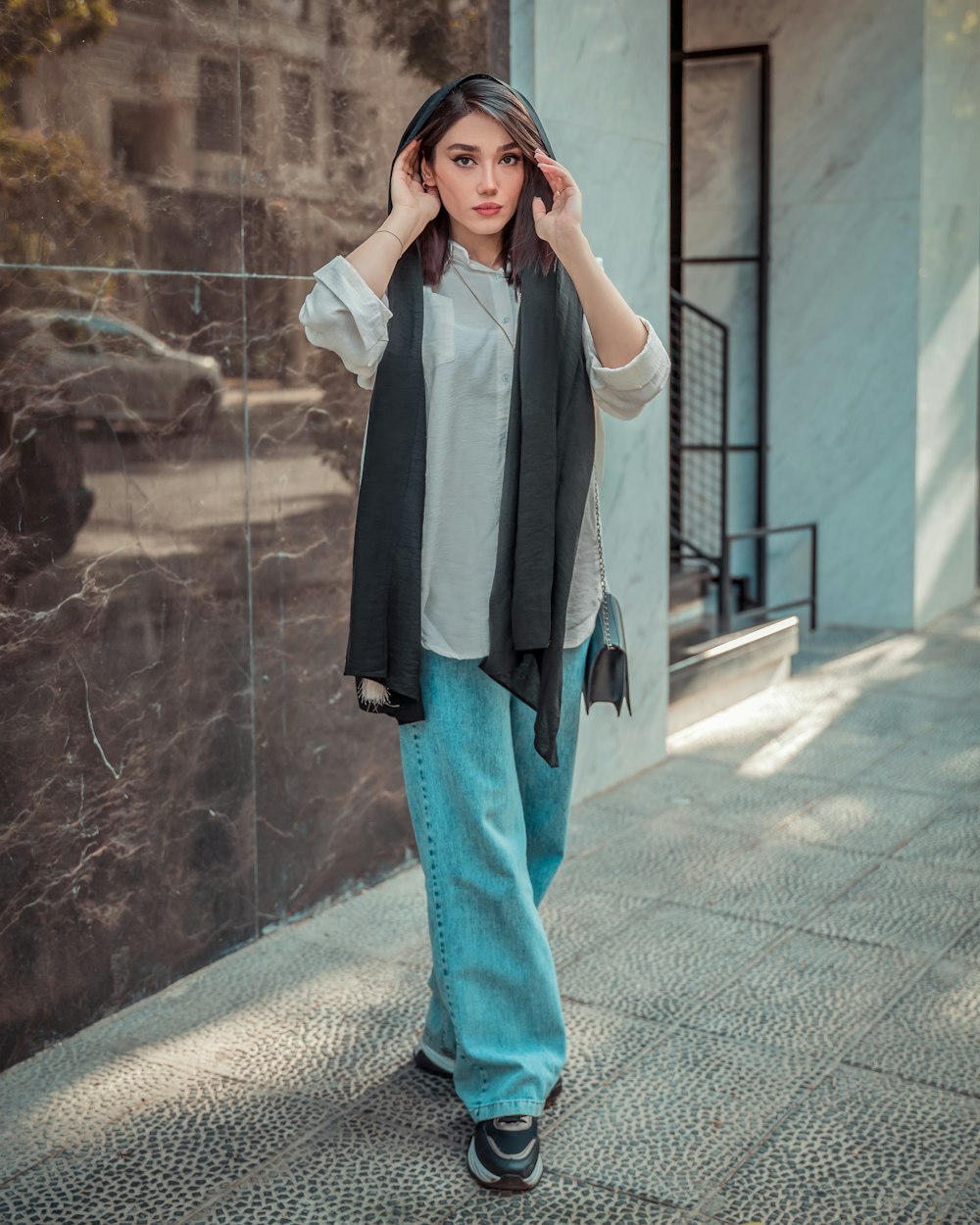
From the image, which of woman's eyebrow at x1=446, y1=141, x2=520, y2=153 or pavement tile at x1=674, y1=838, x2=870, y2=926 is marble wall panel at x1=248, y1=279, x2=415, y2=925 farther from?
woman's eyebrow at x1=446, y1=141, x2=520, y2=153

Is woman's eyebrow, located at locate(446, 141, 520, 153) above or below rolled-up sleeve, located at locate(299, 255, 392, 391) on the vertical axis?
above

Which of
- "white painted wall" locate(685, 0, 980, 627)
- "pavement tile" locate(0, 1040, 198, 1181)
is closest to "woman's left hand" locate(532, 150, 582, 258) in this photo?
"pavement tile" locate(0, 1040, 198, 1181)

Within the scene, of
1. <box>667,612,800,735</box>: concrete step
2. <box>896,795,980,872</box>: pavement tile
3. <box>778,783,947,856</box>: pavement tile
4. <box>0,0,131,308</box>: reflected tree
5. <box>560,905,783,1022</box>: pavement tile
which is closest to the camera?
<box>0,0,131,308</box>: reflected tree

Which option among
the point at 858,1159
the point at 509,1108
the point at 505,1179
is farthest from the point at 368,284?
the point at 858,1159

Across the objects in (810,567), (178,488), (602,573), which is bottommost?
(810,567)

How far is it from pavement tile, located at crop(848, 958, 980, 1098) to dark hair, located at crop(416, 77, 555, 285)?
1856 mm

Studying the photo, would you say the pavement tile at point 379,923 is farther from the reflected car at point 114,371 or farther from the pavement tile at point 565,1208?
the reflected car at point 114,371

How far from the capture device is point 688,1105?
288 centimetres

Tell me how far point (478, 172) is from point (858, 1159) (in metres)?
1.96

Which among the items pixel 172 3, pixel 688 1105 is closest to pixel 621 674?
pixel 688 1105

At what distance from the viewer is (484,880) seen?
8.52 ft

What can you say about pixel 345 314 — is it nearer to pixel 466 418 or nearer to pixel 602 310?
pixel 466 418

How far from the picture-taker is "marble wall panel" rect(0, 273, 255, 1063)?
306 cm

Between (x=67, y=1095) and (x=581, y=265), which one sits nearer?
(x=581, y=265)
